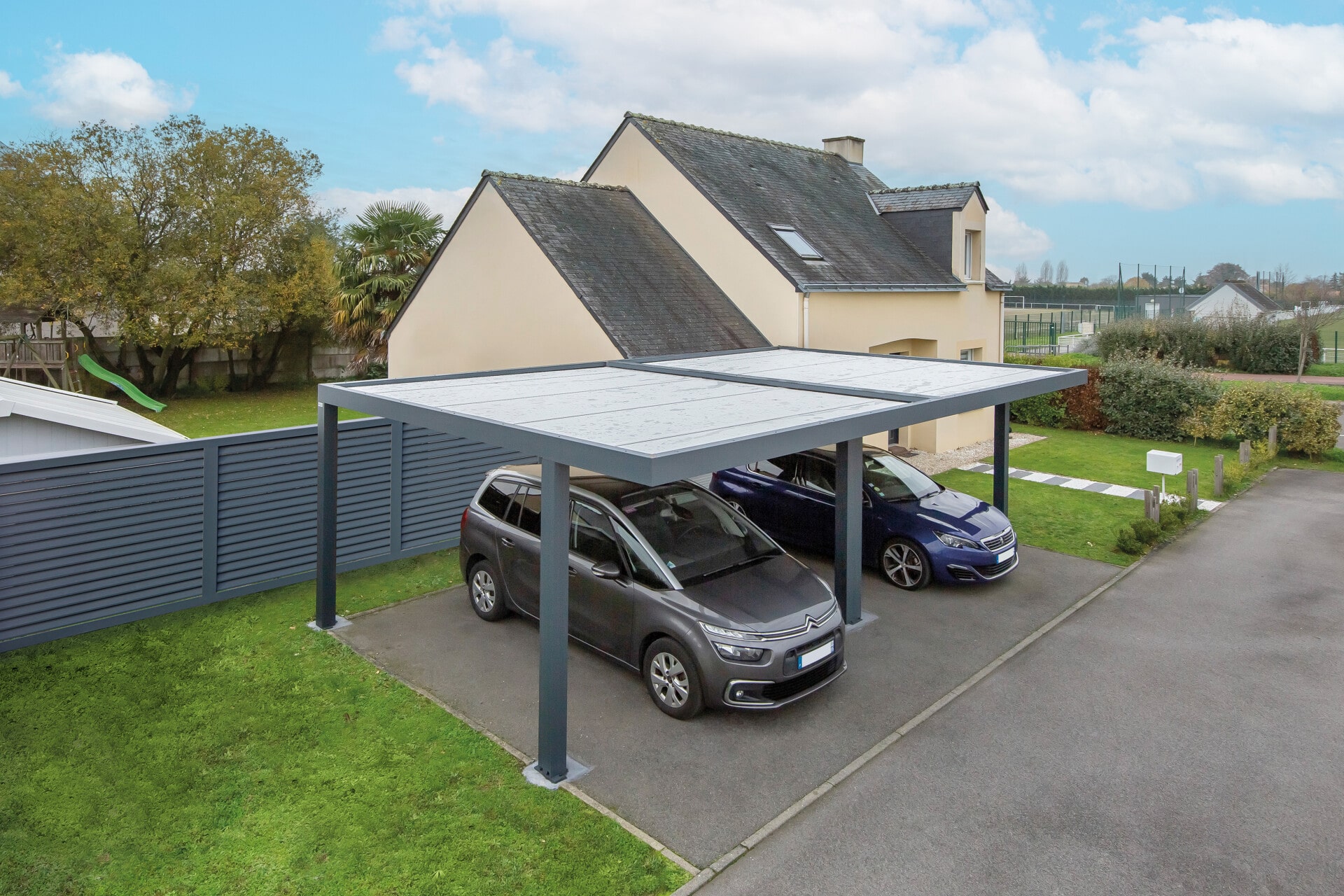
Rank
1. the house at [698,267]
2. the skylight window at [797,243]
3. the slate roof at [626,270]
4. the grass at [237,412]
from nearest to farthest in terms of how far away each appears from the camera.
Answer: the slate roof at [626,270] < the house at [698,267] < the skylight window at [797,243] < the grass at [237,412]

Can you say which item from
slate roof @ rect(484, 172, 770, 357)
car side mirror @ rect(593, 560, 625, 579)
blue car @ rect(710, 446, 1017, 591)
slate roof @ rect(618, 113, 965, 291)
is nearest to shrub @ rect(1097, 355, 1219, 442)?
slate roof @ rect(618, 113, 965, 291)

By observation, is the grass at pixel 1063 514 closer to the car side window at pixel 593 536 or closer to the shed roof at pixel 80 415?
the car side window at pixel 593 536

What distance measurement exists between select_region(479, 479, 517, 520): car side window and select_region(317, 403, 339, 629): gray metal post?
4.79 ft

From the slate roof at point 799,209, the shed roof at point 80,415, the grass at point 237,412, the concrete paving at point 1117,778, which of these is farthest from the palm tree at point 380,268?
the concrete paving at point 1117,778

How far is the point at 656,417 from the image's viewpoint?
23.0 ft

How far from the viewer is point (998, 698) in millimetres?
7449

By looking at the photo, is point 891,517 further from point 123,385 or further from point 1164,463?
point 123,385

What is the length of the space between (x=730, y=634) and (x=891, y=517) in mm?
4110

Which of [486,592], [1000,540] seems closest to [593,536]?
[486,592]

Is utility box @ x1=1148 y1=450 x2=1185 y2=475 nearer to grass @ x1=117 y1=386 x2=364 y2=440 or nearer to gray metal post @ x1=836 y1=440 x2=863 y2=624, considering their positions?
gray metal post @ x1=836 y1=440 x2=863 y2=624

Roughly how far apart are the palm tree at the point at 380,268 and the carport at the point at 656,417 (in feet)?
51.7

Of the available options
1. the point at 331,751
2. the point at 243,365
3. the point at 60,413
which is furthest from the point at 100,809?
the point at 243,365

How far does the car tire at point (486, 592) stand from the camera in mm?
8812

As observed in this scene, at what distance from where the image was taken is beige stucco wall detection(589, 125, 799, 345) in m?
15.2
